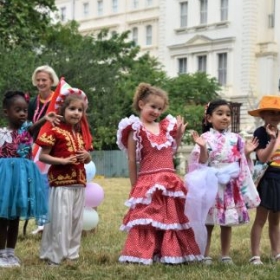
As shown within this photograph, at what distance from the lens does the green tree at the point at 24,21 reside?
26.0 metres

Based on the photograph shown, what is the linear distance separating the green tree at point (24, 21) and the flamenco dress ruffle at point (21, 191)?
2007cm

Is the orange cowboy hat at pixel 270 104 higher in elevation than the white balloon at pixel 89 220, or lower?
higher

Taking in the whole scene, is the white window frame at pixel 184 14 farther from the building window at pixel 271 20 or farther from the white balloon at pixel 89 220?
the white balloon at pixel 89 220

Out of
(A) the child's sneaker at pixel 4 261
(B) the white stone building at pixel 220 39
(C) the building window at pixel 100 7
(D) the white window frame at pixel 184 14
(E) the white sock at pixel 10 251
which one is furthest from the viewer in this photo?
(C) the building window at pixel 100 7

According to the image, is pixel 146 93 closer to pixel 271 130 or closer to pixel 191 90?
pixel 271 130

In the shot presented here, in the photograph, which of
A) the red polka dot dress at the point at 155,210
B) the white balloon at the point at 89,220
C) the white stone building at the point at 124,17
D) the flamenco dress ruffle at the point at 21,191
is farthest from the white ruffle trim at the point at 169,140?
the white stone building at the point at 124,17

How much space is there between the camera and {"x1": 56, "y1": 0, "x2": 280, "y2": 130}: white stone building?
49531 mm

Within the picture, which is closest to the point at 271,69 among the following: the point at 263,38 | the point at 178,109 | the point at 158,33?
the point at 263,38

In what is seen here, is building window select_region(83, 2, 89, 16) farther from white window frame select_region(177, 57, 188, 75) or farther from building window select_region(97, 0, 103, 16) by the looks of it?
white window frame select_region(177, 57, 188, 75)

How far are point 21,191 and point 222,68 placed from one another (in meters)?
45.8

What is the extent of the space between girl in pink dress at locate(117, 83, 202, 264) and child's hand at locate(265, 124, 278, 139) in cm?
83

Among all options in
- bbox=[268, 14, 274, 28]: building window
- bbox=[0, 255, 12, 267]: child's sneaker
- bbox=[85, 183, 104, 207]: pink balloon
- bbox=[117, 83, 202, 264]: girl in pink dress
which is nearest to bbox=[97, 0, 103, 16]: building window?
bbox=[268, 14, 274, 28]: building window

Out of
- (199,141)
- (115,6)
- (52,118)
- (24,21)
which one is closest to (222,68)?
(115,6)

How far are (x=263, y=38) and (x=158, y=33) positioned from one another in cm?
957
